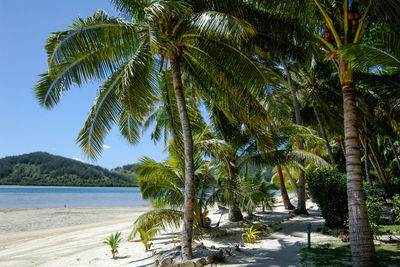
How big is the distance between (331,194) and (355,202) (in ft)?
14.6

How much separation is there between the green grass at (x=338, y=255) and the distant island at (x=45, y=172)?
109 metres

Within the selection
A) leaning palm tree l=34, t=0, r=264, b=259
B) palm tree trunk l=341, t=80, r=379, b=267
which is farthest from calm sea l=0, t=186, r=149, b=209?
palm tree trunk l=341, t=80, r=379, b=267

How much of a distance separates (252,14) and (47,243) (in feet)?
41.1

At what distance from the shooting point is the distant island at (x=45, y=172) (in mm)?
107750

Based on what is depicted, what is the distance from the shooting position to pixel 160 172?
8.95 metres

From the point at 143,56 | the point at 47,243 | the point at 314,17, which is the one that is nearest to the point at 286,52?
the point at 314,17

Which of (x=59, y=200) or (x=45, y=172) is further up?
(x=45, y=172)

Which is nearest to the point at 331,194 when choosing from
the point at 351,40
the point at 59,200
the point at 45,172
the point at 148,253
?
the point at 351,40

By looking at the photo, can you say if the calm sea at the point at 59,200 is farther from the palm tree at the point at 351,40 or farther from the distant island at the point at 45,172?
the distant island at the point at 45,172

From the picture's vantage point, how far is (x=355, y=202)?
5211 mm

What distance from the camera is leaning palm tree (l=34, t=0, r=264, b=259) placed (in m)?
6.06

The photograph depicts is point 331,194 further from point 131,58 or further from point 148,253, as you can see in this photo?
point 131,58

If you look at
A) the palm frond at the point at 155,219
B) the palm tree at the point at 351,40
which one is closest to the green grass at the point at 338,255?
the palm tree at the point at 351,40

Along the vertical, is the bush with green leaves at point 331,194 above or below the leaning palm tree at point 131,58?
below
